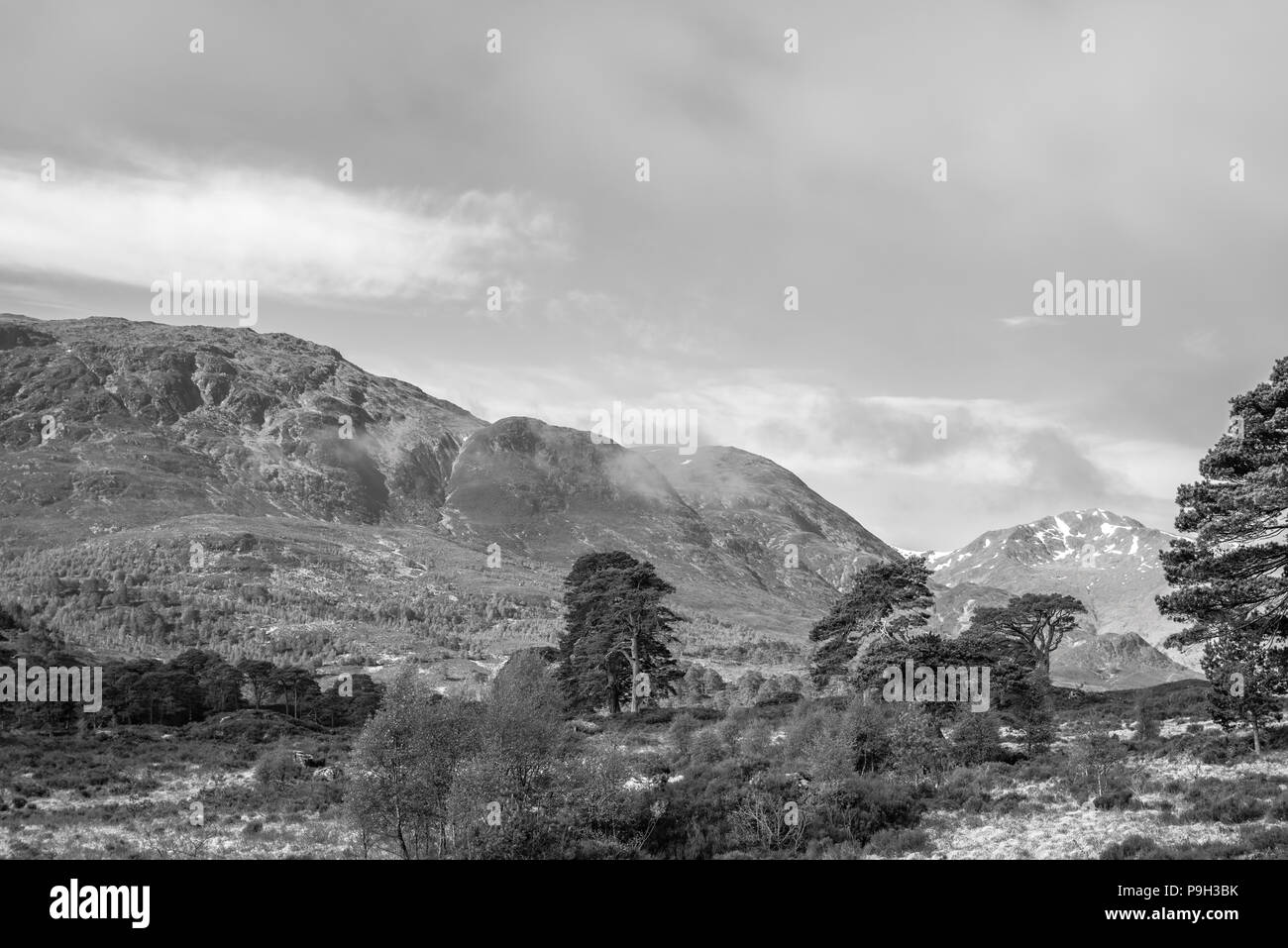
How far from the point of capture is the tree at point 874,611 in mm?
43562

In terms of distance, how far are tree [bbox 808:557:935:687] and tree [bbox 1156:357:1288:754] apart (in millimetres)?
14445

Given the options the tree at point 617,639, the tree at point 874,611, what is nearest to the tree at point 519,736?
the tree at point 874,611

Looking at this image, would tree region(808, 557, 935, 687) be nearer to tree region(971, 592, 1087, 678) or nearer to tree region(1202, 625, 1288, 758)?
tree region(1202, 625, 1288, 758)

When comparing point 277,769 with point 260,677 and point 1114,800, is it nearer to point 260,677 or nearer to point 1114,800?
point 1114,800

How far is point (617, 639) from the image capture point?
5600 centimetres

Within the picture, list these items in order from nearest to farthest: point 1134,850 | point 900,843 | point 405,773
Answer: point 1134,850 → point 405,773 → point 900,843

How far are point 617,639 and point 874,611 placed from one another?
19.0m

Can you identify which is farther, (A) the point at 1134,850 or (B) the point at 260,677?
(B) the point at 260,677

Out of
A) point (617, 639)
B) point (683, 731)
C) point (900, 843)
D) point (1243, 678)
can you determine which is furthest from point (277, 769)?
point (1243, 678)

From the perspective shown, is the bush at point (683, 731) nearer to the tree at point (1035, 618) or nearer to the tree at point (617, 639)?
the tree at point (617, 639)

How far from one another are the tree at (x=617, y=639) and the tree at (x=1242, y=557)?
31.8 metres

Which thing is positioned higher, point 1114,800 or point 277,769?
point 1114,800
